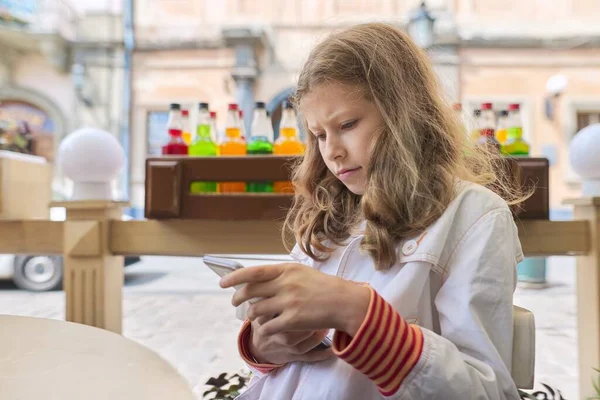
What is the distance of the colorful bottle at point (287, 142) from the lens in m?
1.33

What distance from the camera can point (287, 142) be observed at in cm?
141

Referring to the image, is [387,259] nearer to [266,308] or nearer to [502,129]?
[266,308]

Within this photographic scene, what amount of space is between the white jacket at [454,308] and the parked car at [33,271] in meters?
4.03

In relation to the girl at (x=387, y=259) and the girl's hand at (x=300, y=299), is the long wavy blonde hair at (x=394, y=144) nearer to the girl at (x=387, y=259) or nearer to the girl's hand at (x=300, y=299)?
the girl at (x=387, y=259)

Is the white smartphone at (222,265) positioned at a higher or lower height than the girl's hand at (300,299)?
higher

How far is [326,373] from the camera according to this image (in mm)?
622

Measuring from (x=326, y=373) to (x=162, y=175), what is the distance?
32.0 inches

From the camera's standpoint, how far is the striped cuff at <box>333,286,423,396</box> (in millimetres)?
510

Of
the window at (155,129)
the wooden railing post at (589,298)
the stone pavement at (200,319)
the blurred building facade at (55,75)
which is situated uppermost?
the blurred building facade at (55,75)

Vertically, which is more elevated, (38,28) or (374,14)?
(374,14)

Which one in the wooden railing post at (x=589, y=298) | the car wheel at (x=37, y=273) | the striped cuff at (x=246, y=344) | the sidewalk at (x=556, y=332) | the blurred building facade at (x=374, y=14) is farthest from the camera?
the blurred building facade at (x=374, y=14)

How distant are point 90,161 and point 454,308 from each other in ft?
3.51

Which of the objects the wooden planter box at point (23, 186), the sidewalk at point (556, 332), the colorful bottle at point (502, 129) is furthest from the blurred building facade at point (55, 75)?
the colorful bottle at point (502, 129)

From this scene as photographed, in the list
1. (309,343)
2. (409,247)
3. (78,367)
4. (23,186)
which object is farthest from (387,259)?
(23,186)
